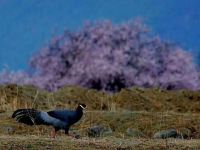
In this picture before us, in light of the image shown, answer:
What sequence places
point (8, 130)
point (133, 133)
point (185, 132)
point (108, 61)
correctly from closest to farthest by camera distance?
point (133, 133), point (8, 130), point (185, 132), point (108, 61)

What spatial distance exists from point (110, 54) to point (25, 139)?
23969 mm

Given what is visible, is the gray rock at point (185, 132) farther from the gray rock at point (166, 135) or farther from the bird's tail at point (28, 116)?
the bird's tail at point (28, 116)

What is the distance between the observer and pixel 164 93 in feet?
78.5

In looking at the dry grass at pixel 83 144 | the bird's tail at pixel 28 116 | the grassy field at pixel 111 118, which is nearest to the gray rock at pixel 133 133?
the grassy field at pixel 111 118

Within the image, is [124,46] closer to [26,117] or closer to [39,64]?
[39,64]

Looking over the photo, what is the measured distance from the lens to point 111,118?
54.1 ft

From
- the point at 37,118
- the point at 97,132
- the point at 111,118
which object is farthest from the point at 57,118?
the point at 111,118

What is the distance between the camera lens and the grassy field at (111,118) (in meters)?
10.9

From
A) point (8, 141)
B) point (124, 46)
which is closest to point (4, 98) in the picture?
point (8, 141)

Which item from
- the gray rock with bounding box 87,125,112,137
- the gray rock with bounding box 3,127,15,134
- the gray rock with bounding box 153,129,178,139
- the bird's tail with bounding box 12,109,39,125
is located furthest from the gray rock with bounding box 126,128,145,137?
the bird's tail with bounding box 12,109,39,125

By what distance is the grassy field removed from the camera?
35.9ft

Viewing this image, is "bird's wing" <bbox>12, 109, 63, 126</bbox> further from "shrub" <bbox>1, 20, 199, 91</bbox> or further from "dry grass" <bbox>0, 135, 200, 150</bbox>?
"shrub" <bbox>1, 20, 199, 91</bbox>

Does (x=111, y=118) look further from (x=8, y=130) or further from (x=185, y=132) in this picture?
(x=8, y=130)

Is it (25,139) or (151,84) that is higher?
(151,84)
